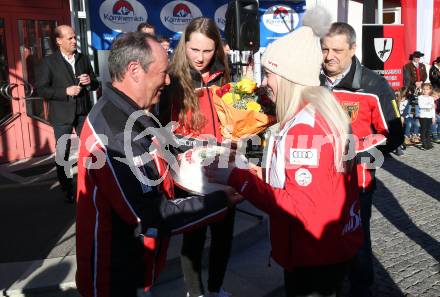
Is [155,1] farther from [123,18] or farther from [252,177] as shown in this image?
[252,177]

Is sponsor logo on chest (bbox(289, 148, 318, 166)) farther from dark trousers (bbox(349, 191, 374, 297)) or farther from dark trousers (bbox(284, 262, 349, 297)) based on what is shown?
dark trousers (bbox(349, 191, 374, 297))

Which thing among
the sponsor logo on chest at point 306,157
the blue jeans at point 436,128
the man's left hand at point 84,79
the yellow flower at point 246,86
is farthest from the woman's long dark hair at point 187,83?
the blue jeans at point 436,128

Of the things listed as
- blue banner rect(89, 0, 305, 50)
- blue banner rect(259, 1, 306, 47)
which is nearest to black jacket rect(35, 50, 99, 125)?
blue banner rect(89, 0, 305, 50)

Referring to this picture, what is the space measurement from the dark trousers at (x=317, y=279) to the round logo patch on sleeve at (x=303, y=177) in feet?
1.47

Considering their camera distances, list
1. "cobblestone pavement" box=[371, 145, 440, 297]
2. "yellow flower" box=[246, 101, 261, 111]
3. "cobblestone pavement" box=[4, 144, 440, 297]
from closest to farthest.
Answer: "yellow flower" box=[246, 101, 261, 111] < "cobblestone pavement" box=[4, 144, 440, 297] < "cobblestone pavement" box=[371, 145, 440, 297]

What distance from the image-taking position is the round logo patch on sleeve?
2.01 m

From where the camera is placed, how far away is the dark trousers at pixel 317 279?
87.7 inches

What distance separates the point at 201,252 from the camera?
333 cm

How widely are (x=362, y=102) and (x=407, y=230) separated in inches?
106

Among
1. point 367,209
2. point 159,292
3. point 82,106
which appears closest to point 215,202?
point 367,209

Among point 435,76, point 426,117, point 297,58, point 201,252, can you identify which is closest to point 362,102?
point 297,58

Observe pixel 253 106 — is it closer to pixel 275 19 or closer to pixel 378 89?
pixel 378 89

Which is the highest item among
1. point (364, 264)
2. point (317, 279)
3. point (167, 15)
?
point (167, 15)

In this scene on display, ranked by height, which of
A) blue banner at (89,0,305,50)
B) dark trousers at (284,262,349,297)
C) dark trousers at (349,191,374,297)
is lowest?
dark trousers at (349,191,374,297)
